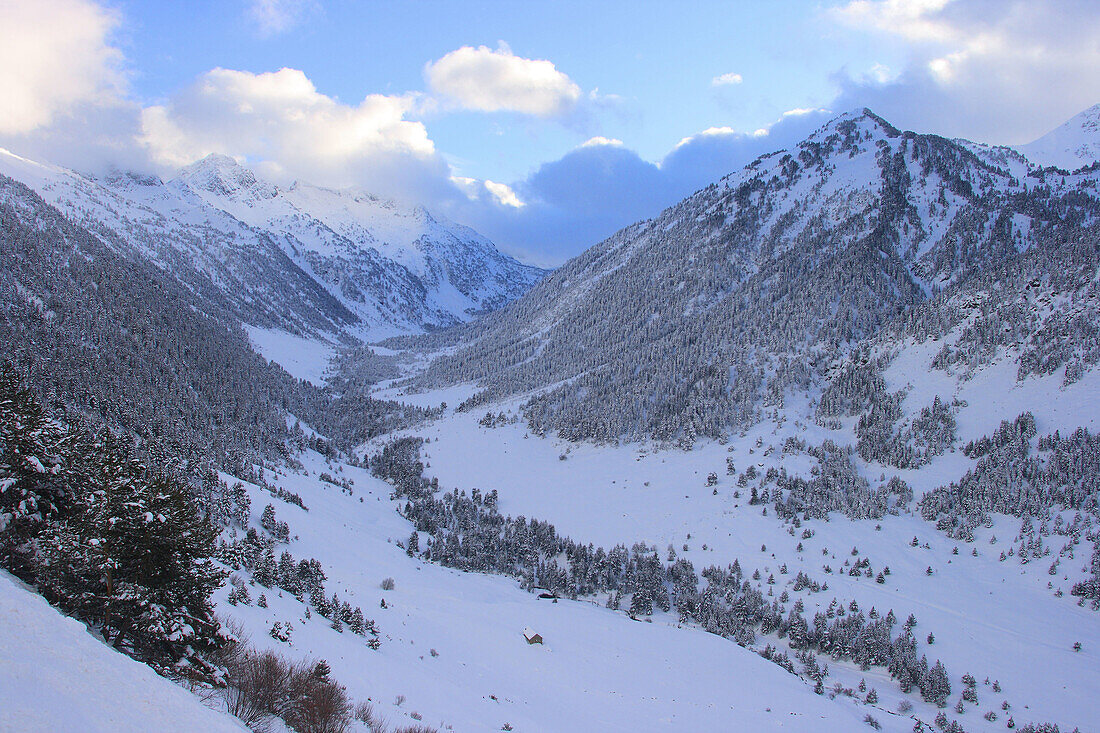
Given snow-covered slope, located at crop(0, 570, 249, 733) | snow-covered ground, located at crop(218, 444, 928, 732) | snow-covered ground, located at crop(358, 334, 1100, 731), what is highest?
snow-covered ground, located at crop(358, 334, 1100, 731)

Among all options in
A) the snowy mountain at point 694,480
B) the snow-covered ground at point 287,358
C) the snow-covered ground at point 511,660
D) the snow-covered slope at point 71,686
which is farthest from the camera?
the snow-covered ground at point 287,358

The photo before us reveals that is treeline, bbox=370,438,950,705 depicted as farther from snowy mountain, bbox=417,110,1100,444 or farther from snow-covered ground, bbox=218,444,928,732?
snowy mountain, bbox=417,110,1100,444

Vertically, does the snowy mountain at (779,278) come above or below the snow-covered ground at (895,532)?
above

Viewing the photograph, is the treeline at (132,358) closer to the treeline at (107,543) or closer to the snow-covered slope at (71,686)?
the treeline at (107,543)

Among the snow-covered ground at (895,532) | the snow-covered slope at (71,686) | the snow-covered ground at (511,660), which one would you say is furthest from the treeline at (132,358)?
the snow-covered slope at (71,686)

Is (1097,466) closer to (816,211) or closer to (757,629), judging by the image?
(757,629)

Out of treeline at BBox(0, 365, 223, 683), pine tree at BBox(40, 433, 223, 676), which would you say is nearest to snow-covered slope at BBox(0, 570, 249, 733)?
pine tree at BBox(40, 433, 223, 676)

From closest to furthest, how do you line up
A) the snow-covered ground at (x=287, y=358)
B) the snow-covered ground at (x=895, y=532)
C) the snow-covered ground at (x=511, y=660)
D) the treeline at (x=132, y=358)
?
the snow-covered ground at (x=511, y=660), the snow-covered ground at (x=895, y=532), the treeline at (x=132, y=358), the snow-covered ground at (x=287, y=358)

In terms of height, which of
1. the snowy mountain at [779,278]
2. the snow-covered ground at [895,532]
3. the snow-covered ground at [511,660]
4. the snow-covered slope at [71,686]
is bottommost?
the snow-covered ground at [511,660]
